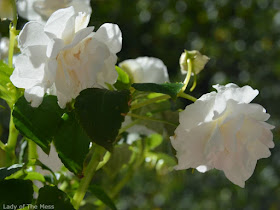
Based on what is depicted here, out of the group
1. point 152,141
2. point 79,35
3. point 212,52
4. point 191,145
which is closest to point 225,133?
point 191,145

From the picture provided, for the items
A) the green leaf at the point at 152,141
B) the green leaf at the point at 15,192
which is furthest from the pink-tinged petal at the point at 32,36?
the green leaf at the point at 152,141

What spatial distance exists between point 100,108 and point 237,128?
0.10 m

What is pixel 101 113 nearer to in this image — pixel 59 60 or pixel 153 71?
pixel 59 60

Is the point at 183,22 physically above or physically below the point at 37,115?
below

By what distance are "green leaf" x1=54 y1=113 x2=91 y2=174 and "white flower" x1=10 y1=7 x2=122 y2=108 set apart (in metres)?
0.03

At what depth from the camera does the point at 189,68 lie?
45 cm

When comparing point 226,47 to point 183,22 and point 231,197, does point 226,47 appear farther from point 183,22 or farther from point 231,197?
point 231,197

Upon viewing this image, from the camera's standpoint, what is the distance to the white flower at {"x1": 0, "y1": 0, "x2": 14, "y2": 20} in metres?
0.46

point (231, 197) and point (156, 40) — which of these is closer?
point (231, 197)

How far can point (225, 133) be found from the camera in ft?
1.31

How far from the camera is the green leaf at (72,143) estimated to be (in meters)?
0.39

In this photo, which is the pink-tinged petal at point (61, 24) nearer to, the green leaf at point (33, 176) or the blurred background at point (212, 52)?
the green leaf at point (33, 176)

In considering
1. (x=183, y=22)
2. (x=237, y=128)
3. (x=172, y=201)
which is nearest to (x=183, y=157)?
(x=237, y=128)

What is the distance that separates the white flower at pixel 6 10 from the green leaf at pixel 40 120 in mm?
100
